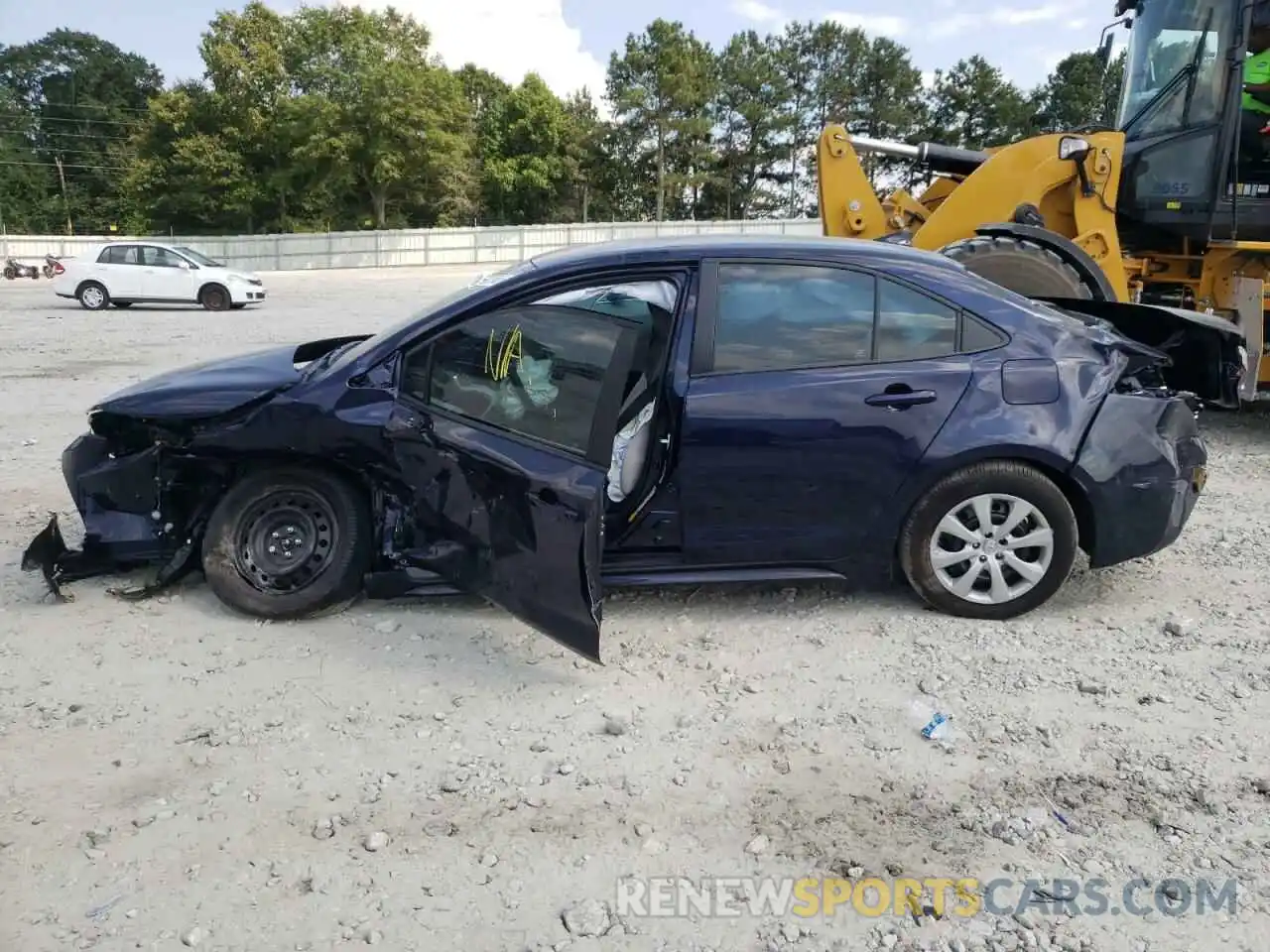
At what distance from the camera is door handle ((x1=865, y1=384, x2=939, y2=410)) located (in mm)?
4039

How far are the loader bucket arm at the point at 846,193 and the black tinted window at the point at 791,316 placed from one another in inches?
216

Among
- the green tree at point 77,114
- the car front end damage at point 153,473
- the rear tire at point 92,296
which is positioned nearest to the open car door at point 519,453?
the car front end damage at point 153,473

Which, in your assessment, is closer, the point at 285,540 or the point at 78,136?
the point at 285,540

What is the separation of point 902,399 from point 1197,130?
593 centimetres

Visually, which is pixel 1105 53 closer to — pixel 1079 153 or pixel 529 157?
pixel 1079 153

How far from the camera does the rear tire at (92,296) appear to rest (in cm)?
2097

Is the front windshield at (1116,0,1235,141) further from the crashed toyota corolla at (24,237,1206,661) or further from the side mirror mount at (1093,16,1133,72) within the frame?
the crashed toyota corolla at (24,237,1206,661)

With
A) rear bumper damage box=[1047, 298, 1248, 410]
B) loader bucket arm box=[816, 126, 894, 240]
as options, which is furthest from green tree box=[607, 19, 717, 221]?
rear bumper damage box=[1047, 298, 1248, 410]

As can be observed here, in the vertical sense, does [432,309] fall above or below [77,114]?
below

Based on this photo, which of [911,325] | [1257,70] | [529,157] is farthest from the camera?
[529,157]

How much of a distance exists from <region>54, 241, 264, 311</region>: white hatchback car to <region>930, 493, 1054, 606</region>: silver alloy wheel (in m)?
19.9

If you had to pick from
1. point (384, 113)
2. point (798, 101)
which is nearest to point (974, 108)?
point (798, 101)

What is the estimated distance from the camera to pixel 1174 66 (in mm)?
8312

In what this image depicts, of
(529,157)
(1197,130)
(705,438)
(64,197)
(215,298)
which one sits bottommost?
(705,438)
